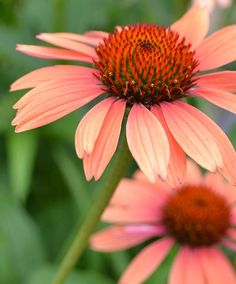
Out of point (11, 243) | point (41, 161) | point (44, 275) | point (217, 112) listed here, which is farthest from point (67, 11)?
A: point (44, 275)

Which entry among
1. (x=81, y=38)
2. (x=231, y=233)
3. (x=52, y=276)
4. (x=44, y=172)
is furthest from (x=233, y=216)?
(x=44, y=172)

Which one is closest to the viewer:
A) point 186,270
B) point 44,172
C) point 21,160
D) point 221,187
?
point 186,270

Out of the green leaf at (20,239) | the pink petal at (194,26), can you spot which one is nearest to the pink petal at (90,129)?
the pink petal at (194,26)

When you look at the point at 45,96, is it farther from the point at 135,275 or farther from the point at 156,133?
A: the point at 135,275

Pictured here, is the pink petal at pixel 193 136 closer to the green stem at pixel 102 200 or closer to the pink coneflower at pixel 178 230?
the green stem at pixel 102 200

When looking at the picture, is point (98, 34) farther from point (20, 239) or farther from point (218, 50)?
point (20, 239)

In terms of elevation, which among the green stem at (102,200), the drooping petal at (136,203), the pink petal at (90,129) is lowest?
the drooping petal at (136,203)

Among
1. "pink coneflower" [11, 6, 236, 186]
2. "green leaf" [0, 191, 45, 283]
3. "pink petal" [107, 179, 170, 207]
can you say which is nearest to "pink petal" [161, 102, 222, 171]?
"pink coneflower" [11, 6, 236, 186]
